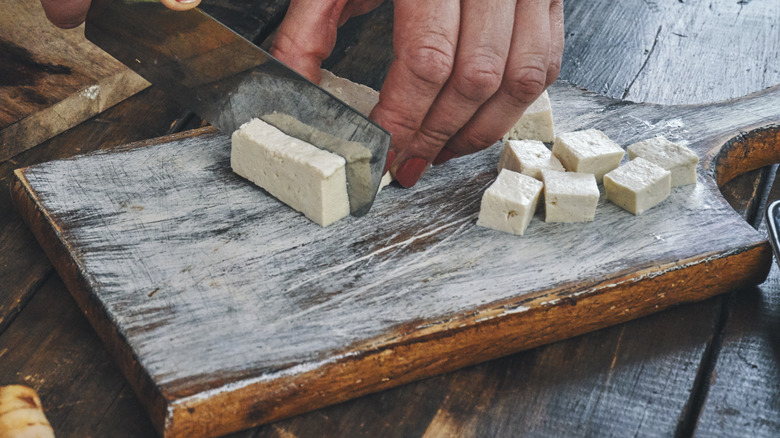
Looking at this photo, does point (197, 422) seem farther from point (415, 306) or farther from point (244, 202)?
point (244, 202)

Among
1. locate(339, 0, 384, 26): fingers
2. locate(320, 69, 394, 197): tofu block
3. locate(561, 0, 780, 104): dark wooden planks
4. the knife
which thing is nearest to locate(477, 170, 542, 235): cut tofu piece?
the knife

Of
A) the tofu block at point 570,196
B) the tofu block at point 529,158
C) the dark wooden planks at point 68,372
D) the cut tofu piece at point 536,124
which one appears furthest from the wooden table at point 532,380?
the cut tofu piece at point 536,124

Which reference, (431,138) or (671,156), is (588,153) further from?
(431,138)

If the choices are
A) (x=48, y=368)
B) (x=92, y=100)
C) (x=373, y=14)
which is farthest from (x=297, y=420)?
(x=373, y=14)

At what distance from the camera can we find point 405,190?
5.53 ft

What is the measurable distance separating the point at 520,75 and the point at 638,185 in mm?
353

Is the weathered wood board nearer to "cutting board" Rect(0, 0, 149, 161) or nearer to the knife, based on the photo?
"cutting board" Rect(0, 0, 149, 161)

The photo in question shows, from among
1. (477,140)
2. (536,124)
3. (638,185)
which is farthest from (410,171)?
(638,185)

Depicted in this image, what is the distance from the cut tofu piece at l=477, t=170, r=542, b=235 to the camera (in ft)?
5.00

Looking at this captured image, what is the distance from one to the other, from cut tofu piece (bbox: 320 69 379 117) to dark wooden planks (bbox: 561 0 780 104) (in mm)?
774

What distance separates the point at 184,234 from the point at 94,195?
256mm

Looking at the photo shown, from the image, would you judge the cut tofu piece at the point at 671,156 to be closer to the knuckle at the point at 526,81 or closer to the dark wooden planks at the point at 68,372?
Answer: the knuckle at the point at 526,81

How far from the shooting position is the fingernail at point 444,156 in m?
1.74

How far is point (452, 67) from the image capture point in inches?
60.7
